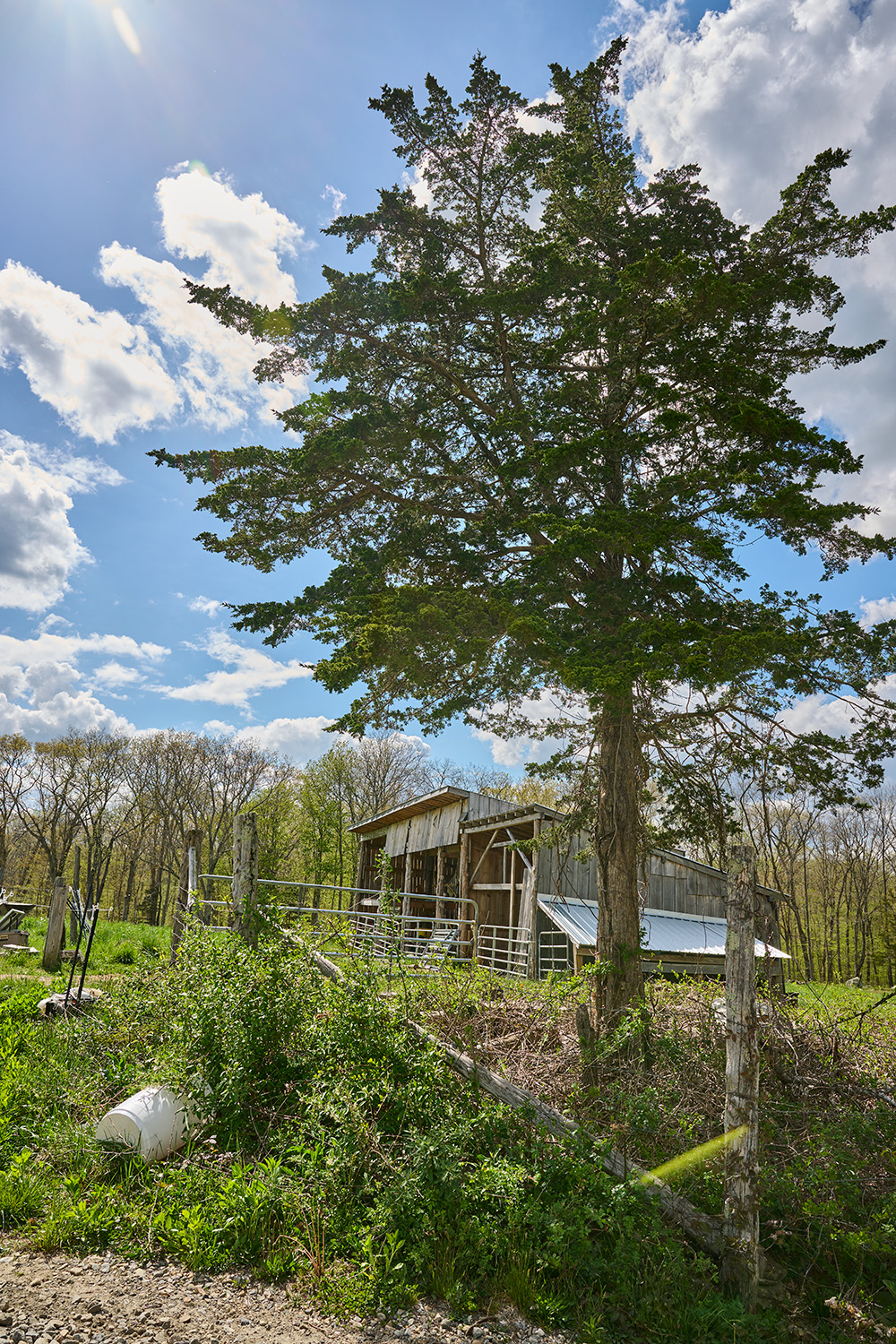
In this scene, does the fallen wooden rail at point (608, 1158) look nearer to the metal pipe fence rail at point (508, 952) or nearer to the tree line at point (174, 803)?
the metal pipe fence rail at point (508, 952)

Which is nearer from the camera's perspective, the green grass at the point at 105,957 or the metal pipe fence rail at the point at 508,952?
the green grass at the point at 105,957

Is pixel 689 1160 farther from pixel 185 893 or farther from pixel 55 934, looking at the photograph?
pixel 55 934

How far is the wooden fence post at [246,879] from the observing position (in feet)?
24.8

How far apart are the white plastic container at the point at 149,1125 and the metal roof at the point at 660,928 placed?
10.1 meters

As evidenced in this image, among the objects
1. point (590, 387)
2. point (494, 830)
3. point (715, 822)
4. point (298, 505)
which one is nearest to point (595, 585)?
point (590, 387)

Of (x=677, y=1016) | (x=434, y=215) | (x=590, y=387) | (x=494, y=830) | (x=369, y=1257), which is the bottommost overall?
(x=369, y=1257)

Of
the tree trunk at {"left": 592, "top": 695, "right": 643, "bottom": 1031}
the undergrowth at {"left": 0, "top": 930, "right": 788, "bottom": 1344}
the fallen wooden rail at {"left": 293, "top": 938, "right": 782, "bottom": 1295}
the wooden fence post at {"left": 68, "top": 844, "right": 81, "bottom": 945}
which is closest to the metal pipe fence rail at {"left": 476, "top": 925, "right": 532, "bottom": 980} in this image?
the tree trunk at {"left": 592, "top": 695, "right": 643, "bottom": 1031}

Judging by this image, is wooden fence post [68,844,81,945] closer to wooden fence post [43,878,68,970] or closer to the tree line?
wooden fence post [43,878,68,970]

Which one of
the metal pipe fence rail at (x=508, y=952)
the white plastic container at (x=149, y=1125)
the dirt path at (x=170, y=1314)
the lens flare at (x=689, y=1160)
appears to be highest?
the white plastic container at (x=149, y=1125)

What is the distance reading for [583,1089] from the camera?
656 cm

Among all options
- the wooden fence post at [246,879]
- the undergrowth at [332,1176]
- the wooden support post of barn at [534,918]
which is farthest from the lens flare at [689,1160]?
the wooden support post of barn at [534,918]

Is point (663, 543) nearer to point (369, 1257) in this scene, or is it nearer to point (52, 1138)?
point (369, 1257)

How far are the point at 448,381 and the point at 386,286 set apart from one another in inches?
68.9

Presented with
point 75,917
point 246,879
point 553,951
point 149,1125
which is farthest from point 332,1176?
point 553,951
